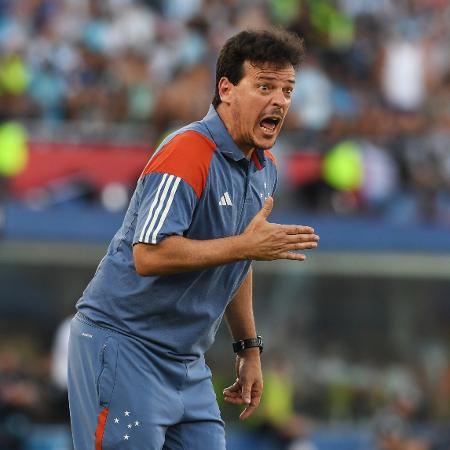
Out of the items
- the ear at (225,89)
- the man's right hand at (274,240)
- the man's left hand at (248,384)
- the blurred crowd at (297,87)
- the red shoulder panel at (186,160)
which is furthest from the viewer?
the blurred crowd at (297,87)

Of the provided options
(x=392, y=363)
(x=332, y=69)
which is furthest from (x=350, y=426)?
(x=332, y=69)

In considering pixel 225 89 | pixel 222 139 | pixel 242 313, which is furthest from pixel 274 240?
pixel 242 313

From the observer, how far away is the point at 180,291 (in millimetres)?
4609


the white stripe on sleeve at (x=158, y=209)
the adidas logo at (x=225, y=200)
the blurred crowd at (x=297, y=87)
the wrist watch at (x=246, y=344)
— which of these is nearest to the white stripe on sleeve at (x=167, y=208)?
the white stripe on sleeve at (x=158, y=209)

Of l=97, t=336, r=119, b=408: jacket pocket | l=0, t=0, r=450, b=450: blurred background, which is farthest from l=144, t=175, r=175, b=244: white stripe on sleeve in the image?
l=0, t=0, r=450, b=450: blurred background

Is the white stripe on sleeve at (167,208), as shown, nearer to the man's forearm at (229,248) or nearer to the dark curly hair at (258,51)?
the man's forearm at (229,248)

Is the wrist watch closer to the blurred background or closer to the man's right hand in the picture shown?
the man's right hand

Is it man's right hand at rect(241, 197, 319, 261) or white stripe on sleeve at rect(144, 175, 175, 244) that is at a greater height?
white stripe on sleeve at rect(144, 175, 175, 244)

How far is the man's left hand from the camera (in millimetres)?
5141

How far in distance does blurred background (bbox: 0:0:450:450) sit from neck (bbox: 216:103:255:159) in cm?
666

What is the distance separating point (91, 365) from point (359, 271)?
8.65 meters

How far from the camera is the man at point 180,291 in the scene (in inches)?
180

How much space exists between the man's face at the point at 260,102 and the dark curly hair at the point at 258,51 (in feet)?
0.09

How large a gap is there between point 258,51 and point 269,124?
28 centimetres
